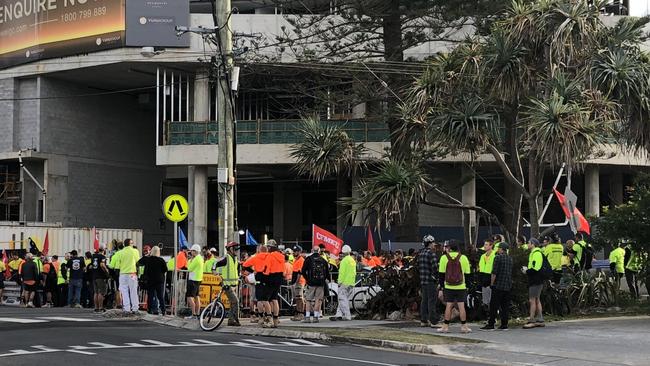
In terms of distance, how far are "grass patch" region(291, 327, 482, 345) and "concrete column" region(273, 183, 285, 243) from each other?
32.1 meters

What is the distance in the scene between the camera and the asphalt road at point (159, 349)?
1156cm

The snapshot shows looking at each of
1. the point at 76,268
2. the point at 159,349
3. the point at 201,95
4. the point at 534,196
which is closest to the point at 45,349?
the point at 159,349

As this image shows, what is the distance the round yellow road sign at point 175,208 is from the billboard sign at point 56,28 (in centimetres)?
2119

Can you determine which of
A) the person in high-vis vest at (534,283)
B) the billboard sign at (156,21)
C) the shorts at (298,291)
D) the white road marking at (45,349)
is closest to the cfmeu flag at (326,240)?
the shorts at (298,291)

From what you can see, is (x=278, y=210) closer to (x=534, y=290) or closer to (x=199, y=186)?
(x=199, y=186)

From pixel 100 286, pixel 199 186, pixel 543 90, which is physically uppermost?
pixel 543 90

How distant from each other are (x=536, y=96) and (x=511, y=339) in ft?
25.0

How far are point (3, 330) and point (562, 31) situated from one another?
13.4m

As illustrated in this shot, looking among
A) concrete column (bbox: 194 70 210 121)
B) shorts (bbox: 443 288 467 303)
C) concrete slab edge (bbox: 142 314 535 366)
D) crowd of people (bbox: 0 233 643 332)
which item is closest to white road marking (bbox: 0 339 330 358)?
concrete slab edge (bbox: 142 314 535 366)

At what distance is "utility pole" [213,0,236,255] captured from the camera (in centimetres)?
1991

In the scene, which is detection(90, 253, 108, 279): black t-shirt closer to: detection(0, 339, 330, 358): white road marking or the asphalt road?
the asphalt road

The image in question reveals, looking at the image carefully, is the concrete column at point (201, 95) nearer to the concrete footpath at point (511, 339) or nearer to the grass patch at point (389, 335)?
the concrete footpath at point (511, 339)

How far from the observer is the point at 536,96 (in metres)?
20.4

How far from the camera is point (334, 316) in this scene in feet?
63.8
